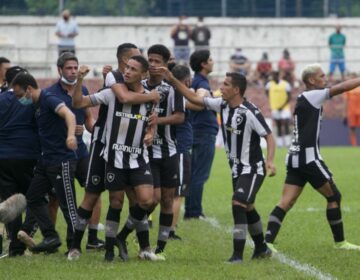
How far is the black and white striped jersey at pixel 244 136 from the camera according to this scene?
1105 cm

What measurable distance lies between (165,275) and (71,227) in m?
1.89

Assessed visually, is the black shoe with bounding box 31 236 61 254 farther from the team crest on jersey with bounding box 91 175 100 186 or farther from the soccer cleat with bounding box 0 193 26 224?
the team crest on jersey with bounding box 91 175 100 186

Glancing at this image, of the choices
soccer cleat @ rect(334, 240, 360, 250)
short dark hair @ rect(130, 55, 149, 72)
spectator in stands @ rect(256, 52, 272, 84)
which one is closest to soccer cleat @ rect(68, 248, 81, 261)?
short dark hair @ rect(130, 55, 149, 72)

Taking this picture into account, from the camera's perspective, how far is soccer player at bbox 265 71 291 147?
105 ft

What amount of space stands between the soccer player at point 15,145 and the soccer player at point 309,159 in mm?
2753

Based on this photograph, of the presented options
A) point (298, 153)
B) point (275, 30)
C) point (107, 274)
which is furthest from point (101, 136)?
point (275, 30)

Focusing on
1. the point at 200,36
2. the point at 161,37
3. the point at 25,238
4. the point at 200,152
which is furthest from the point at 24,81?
the point at 161,37

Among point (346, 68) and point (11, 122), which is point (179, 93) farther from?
point (346, 68)

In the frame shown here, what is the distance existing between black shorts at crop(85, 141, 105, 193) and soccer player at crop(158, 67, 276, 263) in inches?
40.4

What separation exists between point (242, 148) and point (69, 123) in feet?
5.80

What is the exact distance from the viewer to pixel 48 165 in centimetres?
1154

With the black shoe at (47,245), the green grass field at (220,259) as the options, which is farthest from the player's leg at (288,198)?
the black shoe at (47,245)

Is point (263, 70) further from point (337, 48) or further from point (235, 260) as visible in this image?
point (235, 260)

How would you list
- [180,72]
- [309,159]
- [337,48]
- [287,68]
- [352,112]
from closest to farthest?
1. [309,159]
2. [180,72]
3. [352,112]
4. [287,68]
5. [337,48]
